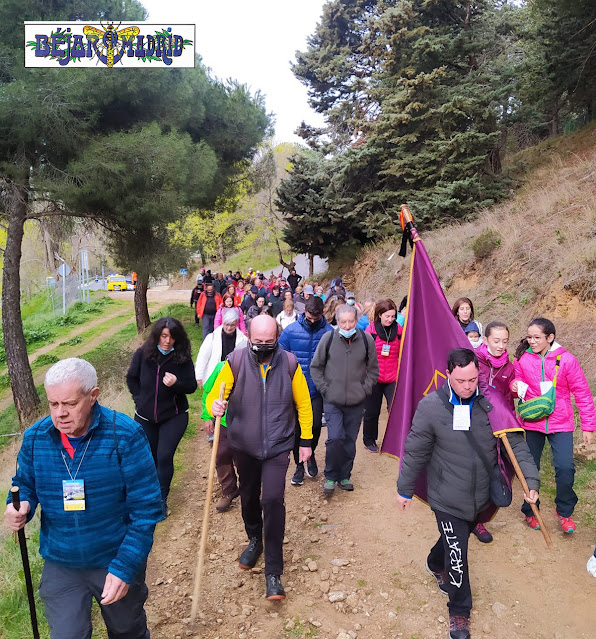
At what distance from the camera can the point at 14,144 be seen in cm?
1013

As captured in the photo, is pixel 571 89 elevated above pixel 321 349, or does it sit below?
above

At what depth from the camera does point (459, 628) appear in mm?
3061

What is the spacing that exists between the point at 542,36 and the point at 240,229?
29.8m

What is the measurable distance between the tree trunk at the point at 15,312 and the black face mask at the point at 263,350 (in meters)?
9.66

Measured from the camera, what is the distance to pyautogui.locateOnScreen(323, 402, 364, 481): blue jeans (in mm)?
4984

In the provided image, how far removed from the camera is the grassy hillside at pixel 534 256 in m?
8.30

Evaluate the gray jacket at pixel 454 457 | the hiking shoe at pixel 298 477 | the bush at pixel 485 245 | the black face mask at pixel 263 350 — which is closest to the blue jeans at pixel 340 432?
the hiking shoe at pixel 298 477

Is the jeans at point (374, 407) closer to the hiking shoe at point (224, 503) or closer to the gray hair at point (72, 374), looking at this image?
the hiking shoe at point (224, 503)

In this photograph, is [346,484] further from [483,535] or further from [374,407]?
[483,535]

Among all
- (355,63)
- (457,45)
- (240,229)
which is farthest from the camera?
(240,229)

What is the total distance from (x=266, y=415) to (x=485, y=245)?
33.1ft

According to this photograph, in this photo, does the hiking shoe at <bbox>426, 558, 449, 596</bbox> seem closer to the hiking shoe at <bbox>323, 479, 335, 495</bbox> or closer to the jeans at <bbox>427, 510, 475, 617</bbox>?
the jeans at <bbox>427, 510, 475, 617</bbox>

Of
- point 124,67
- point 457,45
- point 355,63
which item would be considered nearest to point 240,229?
point 355,63

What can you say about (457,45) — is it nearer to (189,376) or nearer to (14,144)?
(14,144)
